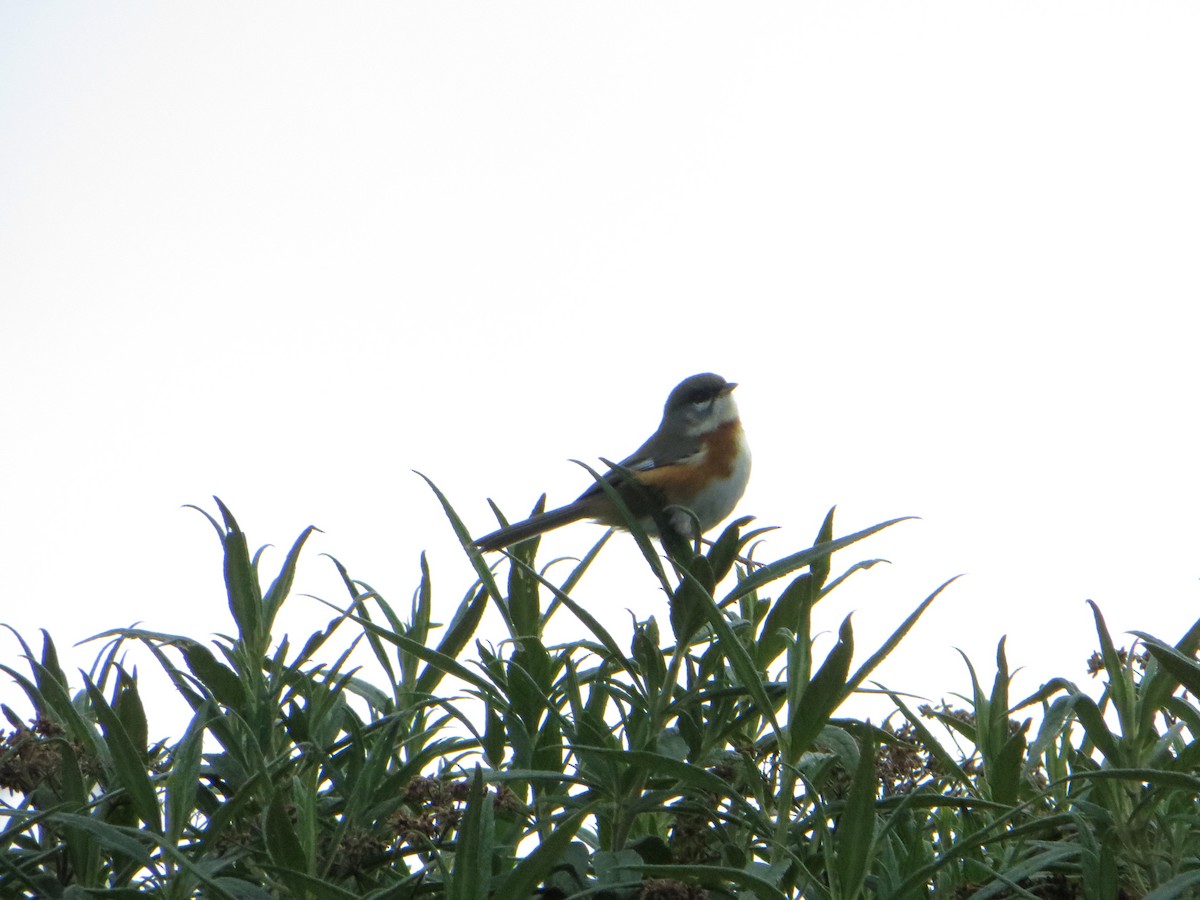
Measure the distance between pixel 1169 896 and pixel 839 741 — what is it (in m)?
0.70

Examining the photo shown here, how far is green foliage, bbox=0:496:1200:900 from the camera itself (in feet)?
6.03

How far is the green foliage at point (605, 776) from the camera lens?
6.03 feet

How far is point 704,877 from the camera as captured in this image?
66.2 inches

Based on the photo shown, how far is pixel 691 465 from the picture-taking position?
6.03 meters

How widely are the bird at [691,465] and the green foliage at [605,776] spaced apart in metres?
2.72

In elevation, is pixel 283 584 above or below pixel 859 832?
above

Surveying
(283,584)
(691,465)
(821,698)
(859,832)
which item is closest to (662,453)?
(691,465)

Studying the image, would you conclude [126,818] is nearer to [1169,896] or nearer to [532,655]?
[532,655]

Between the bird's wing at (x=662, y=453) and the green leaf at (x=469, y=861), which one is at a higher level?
the bird's wing at (x=662, y=453)

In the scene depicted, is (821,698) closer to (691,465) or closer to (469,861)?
(469,861)

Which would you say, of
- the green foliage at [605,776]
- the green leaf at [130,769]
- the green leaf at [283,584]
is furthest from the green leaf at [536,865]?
the green leaf at [283,584]

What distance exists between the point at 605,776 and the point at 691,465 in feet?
12.9

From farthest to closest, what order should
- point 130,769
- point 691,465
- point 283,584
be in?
point 691,465, point 283,584, point 130,769

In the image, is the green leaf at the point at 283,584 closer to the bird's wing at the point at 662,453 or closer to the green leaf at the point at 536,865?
the green leaf at the point at 536,865
